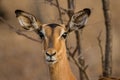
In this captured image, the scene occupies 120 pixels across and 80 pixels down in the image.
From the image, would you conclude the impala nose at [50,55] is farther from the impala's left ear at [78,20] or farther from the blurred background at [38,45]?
the blurred background at [38,45]

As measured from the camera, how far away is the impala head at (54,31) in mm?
7369

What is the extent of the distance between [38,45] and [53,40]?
22.9ft

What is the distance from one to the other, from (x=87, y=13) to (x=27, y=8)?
7.58m

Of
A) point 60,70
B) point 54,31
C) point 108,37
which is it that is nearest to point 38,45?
point 108,37

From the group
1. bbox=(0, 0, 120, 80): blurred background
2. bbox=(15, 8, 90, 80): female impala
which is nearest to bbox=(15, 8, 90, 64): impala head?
bbox=(15, 8, 90, 80): female impala

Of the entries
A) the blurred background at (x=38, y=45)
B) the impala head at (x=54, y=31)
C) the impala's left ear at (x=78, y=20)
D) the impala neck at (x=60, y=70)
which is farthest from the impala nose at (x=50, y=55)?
the blurred background at (x=38, y=45)

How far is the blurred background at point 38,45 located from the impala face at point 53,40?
5.06 meters

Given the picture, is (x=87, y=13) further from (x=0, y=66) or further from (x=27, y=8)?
(x=27, y=8)

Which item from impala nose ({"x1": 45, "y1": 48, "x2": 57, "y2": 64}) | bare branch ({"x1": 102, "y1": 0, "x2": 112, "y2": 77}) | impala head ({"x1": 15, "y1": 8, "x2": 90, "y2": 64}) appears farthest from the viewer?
bare branch ({"x1": 102, "y1": 0, "x2": 112, "y2": 77})

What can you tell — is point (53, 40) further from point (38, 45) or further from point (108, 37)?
point (38, 45)

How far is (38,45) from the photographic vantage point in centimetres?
1441

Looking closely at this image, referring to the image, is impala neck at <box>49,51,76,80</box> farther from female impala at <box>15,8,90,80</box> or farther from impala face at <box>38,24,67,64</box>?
impala face at <box>38,24,67,64</box>

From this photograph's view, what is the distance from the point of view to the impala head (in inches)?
290

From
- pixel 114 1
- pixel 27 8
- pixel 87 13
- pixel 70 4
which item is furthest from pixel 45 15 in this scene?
pixel 87 13
